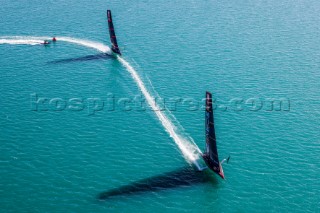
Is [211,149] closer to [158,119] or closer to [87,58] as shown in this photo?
[158,119]

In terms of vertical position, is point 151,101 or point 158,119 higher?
point 151,101

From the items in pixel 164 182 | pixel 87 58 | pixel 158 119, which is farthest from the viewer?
pixel 87 58

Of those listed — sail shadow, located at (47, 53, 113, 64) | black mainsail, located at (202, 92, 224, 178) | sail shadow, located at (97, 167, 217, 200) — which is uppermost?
sail shadow, located at (47, 53, 113, 64)

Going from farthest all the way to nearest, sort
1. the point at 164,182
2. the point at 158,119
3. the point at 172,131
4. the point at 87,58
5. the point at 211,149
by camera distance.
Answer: the point at 87,58 < the point at 158,119 < the point at 172,131 < the point at 211,149 < the point at 164,182

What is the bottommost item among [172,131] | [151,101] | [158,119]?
[172,131]

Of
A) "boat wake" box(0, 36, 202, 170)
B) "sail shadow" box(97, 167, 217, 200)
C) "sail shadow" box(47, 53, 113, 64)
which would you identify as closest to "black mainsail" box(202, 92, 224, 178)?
"sail shadow" box(97, 167, 217, 200)

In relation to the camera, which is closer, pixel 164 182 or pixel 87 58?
pixel 164 182

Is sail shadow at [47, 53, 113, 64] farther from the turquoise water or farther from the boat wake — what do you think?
the boat wake

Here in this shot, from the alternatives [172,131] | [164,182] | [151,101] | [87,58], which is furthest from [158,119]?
[87,58]

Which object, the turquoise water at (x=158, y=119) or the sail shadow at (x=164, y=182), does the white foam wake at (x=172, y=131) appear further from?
the sail shadow at (x=164, y=182)
